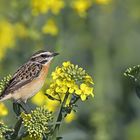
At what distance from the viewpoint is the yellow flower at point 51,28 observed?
876 cm

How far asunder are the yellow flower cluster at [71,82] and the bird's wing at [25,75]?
73cm

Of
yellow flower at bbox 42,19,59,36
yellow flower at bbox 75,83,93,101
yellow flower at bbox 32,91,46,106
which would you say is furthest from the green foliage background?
yellow flower at bbox 75,83,93,101

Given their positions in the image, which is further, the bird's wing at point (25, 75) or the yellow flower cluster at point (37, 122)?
the bird's wing at point (25, 75)

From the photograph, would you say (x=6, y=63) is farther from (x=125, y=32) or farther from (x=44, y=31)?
(x=125, y=32)

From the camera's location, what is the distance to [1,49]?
32.4ft

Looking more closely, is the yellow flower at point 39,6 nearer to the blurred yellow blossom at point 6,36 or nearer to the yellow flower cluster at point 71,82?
the blurred yellow blossom at point 6,36

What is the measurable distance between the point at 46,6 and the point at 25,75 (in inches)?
113

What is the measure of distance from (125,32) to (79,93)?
620 cm

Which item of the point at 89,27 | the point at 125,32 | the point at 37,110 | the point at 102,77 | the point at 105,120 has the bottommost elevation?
the point at 37,110

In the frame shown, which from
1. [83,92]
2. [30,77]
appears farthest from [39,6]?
[83,92]

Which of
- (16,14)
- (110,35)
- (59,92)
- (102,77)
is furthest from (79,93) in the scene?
(110,35)

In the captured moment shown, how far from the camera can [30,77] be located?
6.53m

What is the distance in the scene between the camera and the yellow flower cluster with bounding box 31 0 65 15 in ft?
28.9

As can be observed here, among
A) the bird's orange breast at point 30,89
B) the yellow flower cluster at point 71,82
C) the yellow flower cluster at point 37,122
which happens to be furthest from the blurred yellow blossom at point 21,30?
the yellow flower cluster at point 37,122
